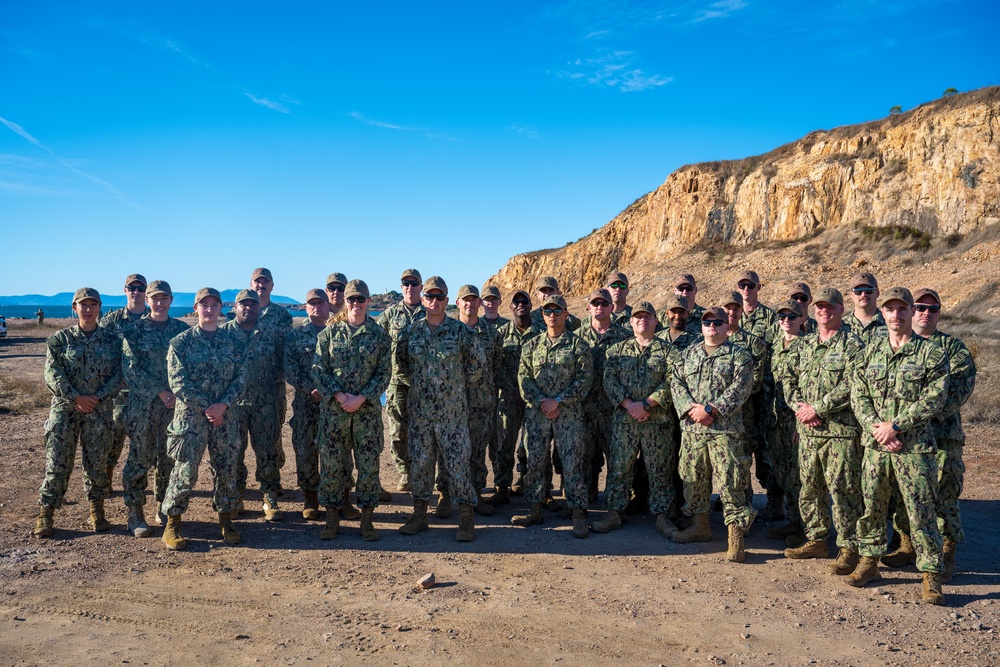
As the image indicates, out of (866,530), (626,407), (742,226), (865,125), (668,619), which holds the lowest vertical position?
(668,619)

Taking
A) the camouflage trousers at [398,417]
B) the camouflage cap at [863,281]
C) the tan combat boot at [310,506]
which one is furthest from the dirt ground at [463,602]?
the camouflage cap at [863,281]

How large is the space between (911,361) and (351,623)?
14.5 ft

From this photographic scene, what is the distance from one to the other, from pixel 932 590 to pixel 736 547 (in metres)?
1.43

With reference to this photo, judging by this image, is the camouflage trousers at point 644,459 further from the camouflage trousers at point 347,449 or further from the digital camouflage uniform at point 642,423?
the camouflage trousers at point 347,449

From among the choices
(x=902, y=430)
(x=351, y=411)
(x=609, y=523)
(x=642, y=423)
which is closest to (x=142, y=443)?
(x=351, y=411)

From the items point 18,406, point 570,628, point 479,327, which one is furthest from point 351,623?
point 18,406

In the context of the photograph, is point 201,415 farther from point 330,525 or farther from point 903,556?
point 903,556

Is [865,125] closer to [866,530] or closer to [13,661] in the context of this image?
[866,530]

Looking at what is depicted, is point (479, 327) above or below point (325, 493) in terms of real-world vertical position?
above

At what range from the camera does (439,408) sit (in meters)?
6.47

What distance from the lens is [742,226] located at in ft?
111

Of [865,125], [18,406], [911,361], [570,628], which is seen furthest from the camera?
[865,125]

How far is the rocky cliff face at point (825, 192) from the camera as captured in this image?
25500 millimetres

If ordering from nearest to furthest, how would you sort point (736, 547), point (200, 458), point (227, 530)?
point (736, 547) → point (200, 458) → point (227, 530)
